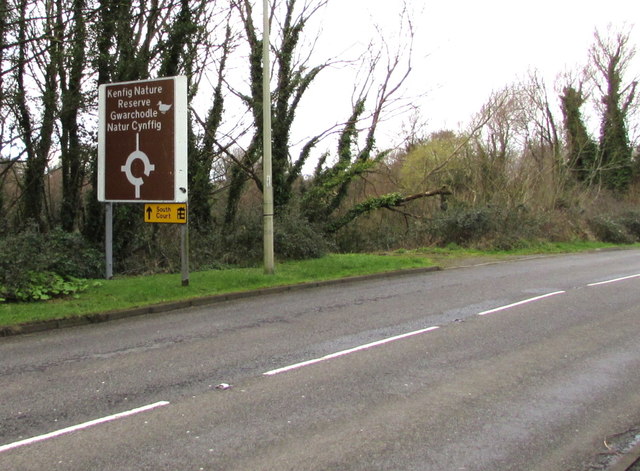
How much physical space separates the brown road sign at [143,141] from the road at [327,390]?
3.49 meters

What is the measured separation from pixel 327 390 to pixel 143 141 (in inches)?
341

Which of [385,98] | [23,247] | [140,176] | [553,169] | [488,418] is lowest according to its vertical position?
[488,418]

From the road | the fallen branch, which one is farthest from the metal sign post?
the fallen branch

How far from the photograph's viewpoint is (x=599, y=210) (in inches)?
1496

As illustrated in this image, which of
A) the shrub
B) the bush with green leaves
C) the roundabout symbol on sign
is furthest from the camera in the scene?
the shrub

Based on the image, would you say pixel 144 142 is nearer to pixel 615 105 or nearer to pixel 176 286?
pixel 176 286

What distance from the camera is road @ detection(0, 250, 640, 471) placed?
404 centimetres

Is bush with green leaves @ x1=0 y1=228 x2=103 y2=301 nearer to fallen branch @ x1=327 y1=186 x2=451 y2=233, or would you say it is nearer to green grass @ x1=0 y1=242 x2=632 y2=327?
green grass @ x1=0 y1=242 x2=632 y2=327

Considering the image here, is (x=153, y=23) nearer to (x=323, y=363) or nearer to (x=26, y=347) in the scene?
(x=26, y=347)

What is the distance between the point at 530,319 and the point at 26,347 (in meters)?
7.59

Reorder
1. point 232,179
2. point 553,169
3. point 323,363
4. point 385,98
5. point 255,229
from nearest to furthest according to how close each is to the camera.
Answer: point 323,363 < point 255,229 < point 232,179 < point 385,98 < point 553,169

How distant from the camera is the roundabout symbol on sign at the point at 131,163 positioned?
1211 centimetres

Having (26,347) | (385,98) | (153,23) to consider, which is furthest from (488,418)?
(385,98)

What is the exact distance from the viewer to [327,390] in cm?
542
